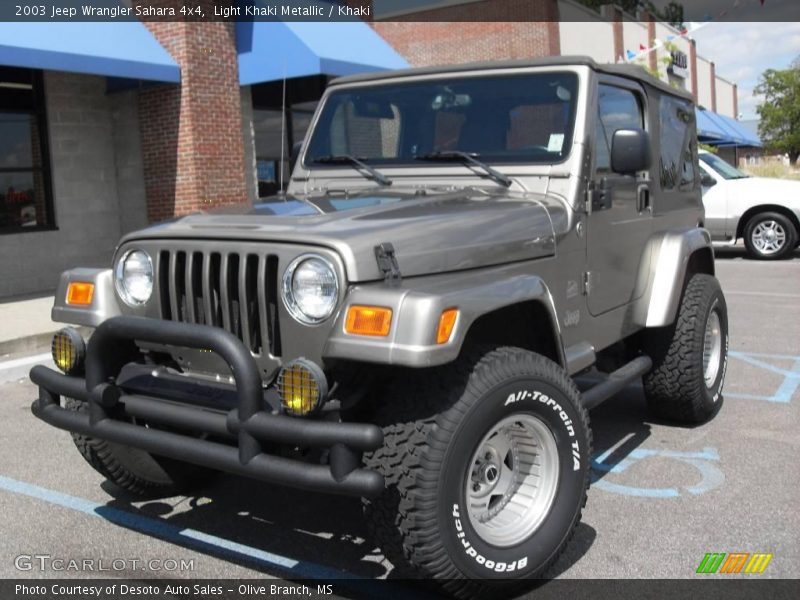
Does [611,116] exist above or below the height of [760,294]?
above

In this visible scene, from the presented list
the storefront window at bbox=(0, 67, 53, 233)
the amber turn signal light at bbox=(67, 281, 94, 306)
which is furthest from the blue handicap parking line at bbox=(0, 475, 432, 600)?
the storefront window at bbox=(0, 67, 53, 233)

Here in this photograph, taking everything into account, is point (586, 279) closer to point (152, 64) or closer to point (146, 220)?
point (152, 64)

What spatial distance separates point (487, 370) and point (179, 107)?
9.75 meters

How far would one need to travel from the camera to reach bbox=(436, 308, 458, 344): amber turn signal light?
2645mm

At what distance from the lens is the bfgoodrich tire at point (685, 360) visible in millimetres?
4707

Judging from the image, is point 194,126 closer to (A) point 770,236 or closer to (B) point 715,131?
(A) point 770,236

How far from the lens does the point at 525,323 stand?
340 centimetres

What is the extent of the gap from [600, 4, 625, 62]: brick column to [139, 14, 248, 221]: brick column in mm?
18973

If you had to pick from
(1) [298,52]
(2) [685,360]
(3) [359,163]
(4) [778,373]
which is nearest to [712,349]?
(2) [685,360]

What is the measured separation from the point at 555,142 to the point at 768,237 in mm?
11393

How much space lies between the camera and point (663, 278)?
177 inches

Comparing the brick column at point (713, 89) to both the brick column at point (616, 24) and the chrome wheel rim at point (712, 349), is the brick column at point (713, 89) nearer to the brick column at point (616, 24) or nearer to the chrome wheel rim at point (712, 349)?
the brick column at point (616, 24)

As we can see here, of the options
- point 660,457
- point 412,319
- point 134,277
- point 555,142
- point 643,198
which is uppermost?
point 555,142

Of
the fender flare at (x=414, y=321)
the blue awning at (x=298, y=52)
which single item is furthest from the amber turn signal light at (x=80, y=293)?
the blue awning at (x=298, y=52)
